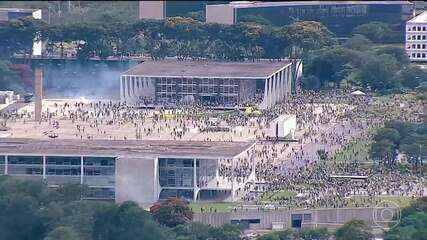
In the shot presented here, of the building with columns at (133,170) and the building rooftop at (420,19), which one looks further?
the building rooftop at (420,19)

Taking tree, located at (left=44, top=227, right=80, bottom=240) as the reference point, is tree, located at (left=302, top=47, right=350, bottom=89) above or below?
above

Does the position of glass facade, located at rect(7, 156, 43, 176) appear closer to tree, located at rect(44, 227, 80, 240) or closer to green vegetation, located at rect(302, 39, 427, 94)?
tree, located at rect(44, 227, 80, 240)

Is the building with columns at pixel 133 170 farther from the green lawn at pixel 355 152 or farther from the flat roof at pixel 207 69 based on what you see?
the flat roof at pixel 207 69

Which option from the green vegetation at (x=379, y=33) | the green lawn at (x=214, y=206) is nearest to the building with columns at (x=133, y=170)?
the green lawn at (x=214, y=206)

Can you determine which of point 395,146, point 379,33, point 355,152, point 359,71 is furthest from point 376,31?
point 395,146

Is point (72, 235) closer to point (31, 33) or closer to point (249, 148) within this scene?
point (249, 148)

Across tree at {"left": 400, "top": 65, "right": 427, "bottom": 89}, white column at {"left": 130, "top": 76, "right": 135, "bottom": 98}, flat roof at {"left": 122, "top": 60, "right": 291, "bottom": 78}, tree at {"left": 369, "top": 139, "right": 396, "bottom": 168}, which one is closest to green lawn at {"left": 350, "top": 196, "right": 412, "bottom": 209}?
tree at {"left": 369, "top": 139, "right": 396, "bottom": 168}

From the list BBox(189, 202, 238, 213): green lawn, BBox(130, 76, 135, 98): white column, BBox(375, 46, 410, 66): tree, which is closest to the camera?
BBox(189, 202, 238, 213): green lawn
